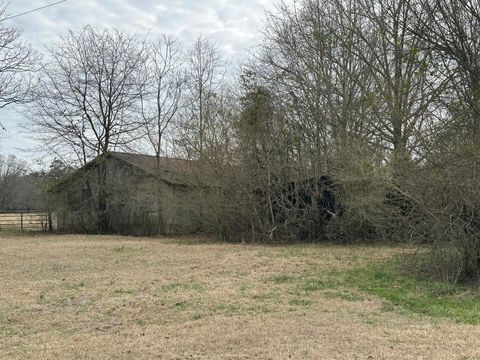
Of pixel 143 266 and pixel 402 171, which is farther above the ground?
pixel 402 171

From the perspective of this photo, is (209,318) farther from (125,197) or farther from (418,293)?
(125,197)

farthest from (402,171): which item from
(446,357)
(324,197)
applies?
(324,197)

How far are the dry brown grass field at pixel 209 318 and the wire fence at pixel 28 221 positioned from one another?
2032 centimetres

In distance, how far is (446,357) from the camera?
17.4ft

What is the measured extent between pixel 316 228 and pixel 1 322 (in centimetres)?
1579

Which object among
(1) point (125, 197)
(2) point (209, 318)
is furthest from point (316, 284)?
(1) point (125, 197)

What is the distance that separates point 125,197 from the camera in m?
29.7

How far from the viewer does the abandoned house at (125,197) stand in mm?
26703

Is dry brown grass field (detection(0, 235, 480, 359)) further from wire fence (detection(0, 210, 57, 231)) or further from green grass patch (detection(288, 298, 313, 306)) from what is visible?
wire fence (detection(0, 210, 57, 231))

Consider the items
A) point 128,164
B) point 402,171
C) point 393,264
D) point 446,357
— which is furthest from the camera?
point 128,164

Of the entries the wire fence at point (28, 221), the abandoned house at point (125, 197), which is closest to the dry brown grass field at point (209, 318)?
the abandoned house at point (125, 197)

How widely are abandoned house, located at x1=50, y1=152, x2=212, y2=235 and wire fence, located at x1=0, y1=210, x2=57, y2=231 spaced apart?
657 millimetres

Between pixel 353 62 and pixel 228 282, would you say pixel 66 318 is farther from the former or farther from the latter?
pixel 353 62

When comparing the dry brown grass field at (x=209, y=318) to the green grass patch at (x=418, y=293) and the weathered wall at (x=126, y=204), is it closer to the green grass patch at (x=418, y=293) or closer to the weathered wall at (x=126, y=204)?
the green grass patch at (x=418, y=293)
